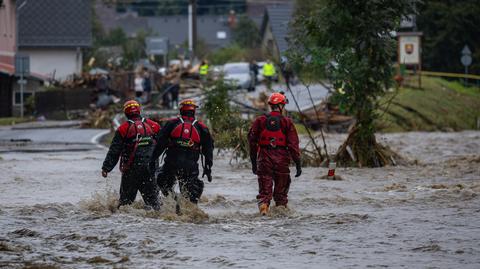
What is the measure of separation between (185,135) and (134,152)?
2.32 feet

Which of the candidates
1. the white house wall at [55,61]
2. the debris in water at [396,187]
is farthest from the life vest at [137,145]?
the white house wall at [55,61]

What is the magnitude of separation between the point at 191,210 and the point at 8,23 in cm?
4667

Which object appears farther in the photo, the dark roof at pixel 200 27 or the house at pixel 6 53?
the dark roof at pixel 200 27

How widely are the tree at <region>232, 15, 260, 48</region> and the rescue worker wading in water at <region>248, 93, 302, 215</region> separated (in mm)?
91569

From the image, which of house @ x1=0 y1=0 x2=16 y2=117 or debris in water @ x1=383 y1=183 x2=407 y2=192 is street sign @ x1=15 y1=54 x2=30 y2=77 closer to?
house @ x1=0 y1=0 x2=16 y2=117

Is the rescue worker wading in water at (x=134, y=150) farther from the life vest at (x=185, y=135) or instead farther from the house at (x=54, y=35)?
the house at (x=54, y=35)

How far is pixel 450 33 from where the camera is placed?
63.5 metres

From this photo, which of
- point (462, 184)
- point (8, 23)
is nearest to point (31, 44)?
point (8, 23)

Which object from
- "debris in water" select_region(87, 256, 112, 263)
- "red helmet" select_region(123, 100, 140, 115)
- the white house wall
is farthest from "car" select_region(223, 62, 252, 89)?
"debris in water" select_region(87, 256, 112, 263)

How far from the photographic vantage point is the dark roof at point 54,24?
233ft

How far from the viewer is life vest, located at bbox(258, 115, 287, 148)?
51.1 ft

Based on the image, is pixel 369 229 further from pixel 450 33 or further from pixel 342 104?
pixel 450 33

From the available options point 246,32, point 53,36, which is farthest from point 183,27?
point 53,36

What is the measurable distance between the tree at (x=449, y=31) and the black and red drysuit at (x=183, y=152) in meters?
46.5
